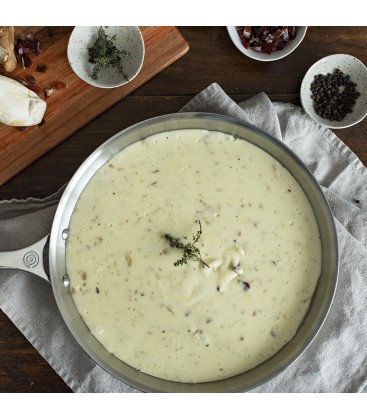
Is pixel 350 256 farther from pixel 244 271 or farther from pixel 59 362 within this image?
pixel 59 362

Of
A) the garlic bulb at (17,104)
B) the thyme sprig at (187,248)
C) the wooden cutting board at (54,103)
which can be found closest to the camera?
the thyme sprig at (187,248)

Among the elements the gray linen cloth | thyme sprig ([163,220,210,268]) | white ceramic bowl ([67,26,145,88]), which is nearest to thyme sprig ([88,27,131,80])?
white ceramic bowl ([67,26,145,88])

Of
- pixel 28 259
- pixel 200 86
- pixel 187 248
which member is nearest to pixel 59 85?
pixel 200 86

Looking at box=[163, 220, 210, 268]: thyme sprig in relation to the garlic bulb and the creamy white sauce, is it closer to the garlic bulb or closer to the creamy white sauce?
the creamy white sauce

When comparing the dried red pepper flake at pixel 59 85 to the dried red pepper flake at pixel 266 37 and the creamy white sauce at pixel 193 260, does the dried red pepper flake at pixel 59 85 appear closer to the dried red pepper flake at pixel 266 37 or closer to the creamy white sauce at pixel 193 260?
the creamy white sauce at pixel 193 260

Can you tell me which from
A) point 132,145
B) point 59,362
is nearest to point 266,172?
point 132,145

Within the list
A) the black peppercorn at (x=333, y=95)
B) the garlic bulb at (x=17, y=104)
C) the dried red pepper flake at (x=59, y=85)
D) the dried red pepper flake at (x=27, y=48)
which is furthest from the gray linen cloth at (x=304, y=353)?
the dried red pepper flake at (x=27, y=48)
